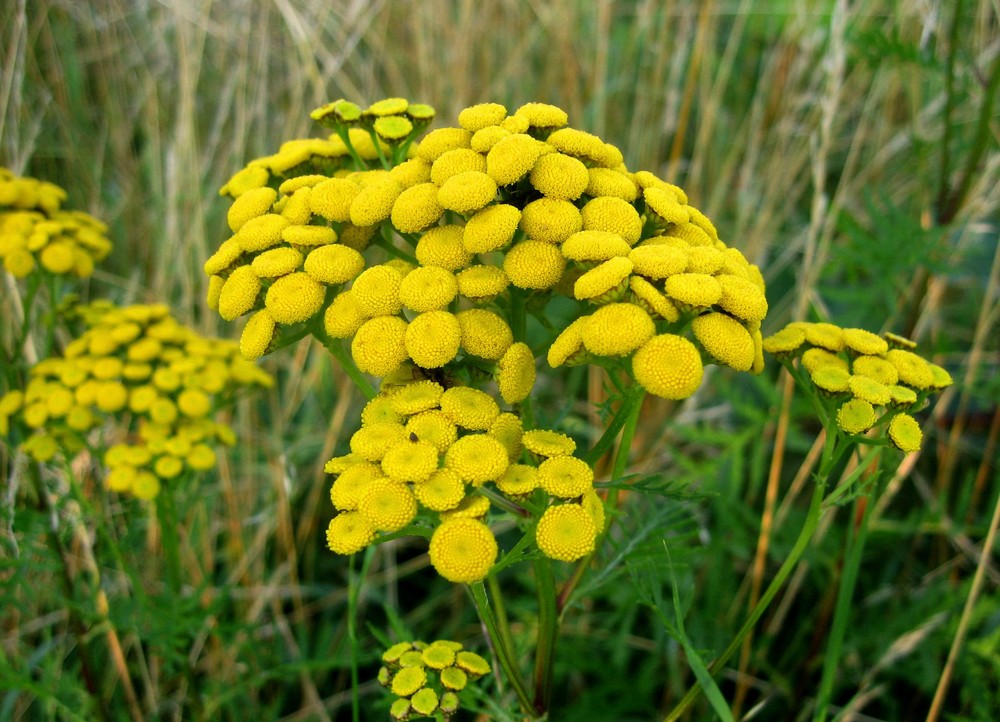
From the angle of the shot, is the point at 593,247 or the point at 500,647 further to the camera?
the point at 500,647

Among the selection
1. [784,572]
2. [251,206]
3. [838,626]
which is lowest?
[838,626]

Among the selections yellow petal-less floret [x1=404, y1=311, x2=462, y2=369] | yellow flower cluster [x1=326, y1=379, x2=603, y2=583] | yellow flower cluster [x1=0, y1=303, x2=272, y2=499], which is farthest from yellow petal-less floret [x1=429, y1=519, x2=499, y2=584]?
yellow flower cluster [x1=0, y1=303, x2=272, y2=499]

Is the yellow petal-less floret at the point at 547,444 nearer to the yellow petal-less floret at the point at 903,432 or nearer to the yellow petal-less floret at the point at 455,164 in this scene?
the yellow petal-less floret at the point at 455,164

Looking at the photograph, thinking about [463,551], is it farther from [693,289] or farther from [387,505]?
[693,289]

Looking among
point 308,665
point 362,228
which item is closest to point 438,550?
point 362,228

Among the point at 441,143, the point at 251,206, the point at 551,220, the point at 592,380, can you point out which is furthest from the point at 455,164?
A: the point at 592,380

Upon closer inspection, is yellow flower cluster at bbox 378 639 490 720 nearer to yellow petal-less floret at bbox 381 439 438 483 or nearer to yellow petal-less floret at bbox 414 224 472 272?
yellow petal-less floret at bbox 381 439 438 483
